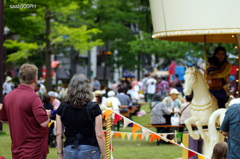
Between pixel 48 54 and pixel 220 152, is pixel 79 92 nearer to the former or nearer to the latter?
pixel 220 152

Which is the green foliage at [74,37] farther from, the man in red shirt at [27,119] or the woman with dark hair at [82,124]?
the woman with dark hair at [82,124]

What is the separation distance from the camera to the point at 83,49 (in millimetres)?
32656

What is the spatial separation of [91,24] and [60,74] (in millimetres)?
27541

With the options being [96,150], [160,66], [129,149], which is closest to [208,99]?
[129,149]

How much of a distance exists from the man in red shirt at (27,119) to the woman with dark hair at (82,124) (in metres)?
0.32

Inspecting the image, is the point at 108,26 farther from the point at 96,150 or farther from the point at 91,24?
the point at 96,150

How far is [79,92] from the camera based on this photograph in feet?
22.4

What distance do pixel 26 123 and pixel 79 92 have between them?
2.47 feet

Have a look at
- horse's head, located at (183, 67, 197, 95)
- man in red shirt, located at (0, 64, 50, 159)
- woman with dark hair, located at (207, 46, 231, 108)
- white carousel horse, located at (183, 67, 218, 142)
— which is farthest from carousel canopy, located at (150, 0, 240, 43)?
man in red shirt, located at (0, 64, 50, 159)

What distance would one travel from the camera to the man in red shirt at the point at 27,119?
684 cm

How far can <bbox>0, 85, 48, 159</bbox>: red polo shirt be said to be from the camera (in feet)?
22.4

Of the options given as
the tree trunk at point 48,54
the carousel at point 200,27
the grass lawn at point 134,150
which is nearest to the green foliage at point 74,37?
the tree trunk at point 48,54

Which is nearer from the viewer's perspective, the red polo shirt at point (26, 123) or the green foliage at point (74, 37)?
the red polo shirt at point (26, 123)

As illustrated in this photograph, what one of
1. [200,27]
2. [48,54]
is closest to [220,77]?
[200,27]
